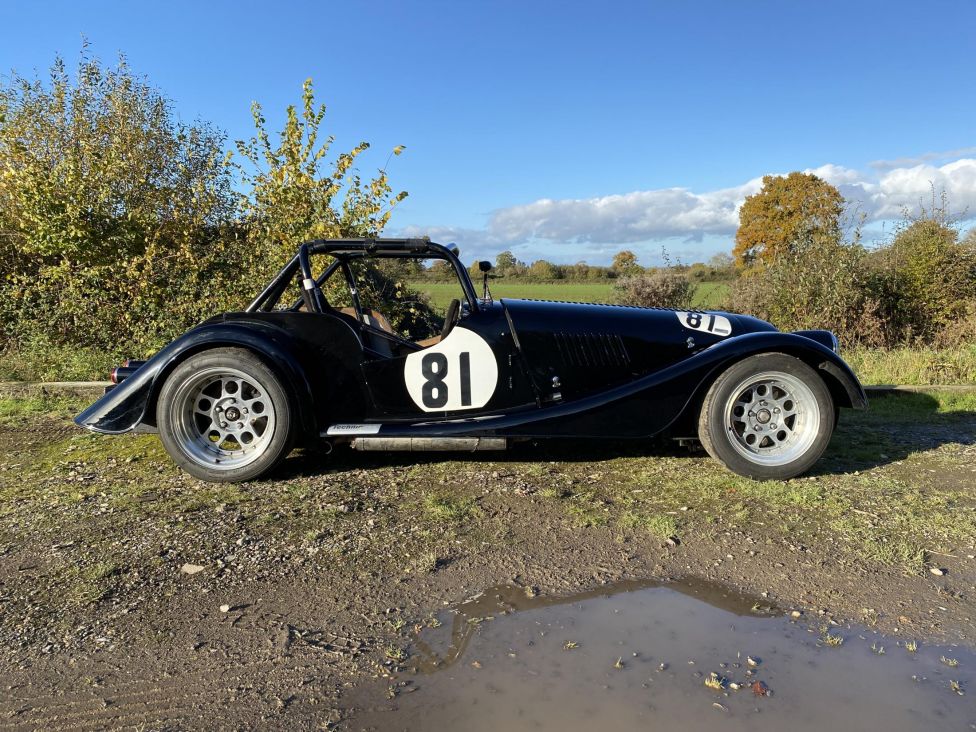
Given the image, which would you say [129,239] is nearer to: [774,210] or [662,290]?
[662,290]

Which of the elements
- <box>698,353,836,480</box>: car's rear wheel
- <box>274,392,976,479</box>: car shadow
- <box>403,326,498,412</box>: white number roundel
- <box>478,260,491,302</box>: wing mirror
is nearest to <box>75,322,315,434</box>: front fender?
<box>274,392,976,479</box>: car shadow

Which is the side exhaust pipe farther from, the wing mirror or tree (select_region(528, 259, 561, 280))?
tree (select_region(528, 259, 561, 280))

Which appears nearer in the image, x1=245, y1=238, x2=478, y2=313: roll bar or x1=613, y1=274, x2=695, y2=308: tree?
x1=245, y1=238, x2=478, y2=313: roll bar

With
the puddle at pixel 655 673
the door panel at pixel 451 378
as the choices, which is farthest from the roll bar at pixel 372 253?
the puddle at pixel 655 673

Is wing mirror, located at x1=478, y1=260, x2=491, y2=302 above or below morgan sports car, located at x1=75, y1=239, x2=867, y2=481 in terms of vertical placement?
above

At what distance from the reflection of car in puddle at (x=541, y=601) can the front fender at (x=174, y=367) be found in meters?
2.02

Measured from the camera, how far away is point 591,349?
4.56m

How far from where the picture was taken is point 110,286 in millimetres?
8398

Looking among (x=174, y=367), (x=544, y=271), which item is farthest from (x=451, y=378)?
(x=544, y=271)

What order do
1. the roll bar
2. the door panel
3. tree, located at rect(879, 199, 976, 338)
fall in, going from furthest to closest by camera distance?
tree, located at rect(879, 199, 976, 338) → the roll bar → the door panel

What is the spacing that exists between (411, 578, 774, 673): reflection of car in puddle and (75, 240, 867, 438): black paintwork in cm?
153

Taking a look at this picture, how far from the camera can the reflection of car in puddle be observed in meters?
2.53

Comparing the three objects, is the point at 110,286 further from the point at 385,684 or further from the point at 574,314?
the point at 385,684

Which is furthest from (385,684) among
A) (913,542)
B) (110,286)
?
(110,286)
